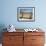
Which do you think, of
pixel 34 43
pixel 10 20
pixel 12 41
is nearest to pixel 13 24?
pixel 10 20

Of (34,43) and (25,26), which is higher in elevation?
(25,26)

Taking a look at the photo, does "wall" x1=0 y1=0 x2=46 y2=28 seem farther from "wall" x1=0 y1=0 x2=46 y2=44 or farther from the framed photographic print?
the framed photographic print

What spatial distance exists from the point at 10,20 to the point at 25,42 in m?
0.99

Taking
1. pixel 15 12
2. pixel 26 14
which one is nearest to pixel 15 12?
pixel 15 12

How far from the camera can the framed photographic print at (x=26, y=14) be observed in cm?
433

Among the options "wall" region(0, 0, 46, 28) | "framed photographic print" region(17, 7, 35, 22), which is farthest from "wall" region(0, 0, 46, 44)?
"framed photographic print" region(17, 7, 35, 22)

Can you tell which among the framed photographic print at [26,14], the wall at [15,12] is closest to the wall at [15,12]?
the wall at [15,12]

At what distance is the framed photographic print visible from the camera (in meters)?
4.33

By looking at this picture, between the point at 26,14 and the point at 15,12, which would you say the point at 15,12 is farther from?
the point at 26,14

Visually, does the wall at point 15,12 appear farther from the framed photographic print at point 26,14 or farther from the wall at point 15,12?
the framed photographic print at point 26,14

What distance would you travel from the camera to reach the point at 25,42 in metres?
3.84

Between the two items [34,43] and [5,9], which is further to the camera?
[5,9]

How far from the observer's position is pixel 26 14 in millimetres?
4348

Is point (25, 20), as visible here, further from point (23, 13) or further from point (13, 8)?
point (13, 8)
